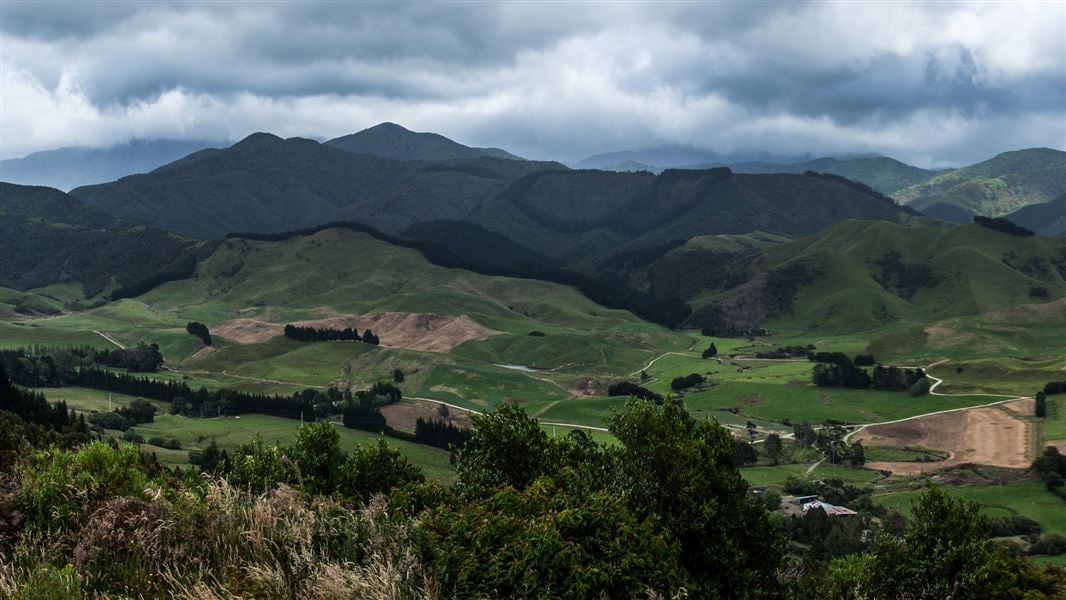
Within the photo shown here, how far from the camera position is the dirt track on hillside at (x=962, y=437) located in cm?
13088

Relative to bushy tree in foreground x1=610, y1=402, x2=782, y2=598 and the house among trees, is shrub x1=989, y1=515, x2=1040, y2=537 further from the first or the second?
bushy tree in foreground x1=610, y1=402, x2=782, y2=598

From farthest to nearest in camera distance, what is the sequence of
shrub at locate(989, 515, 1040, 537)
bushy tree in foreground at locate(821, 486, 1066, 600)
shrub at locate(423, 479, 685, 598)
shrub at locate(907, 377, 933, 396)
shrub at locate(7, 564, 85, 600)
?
shrub at locate(907, 377, 933, 396) < shrub at locate(989, 515, 1040, 537) < bushy tree in foreground at locate(821, 486, 1066, 600) < shrub at locate(423, 479, 685, 598) < shrub at locate(7, 564, 85, 600)

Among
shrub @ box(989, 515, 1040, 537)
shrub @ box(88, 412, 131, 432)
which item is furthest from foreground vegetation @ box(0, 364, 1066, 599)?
shrub @ box(88, 412, 131, 432)

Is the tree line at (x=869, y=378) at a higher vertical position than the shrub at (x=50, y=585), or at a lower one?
lower

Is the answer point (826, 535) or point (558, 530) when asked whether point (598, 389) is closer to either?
point (826, 535)

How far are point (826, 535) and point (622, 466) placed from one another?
70407 mm

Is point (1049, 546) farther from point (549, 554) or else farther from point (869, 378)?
point (869, 378)

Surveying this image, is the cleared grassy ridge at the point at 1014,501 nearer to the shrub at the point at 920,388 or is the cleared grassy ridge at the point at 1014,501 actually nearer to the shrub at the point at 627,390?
the shrub at the point at 920,388

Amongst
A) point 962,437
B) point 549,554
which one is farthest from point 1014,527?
point 549,554

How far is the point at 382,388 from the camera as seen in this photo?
7485 inches

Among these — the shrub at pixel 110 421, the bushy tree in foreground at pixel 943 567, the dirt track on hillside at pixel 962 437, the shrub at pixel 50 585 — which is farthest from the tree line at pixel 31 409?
the dirt track on hillside at pixel 962 437

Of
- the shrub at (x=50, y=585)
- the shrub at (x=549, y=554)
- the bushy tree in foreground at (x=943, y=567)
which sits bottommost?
the bushy tree in foreground at (x=943, y=567)

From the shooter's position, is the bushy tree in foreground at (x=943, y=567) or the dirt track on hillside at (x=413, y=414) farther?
the dirt track on hillside at (x=413, y=414)

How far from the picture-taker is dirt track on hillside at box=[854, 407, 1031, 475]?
13088 centimetres
